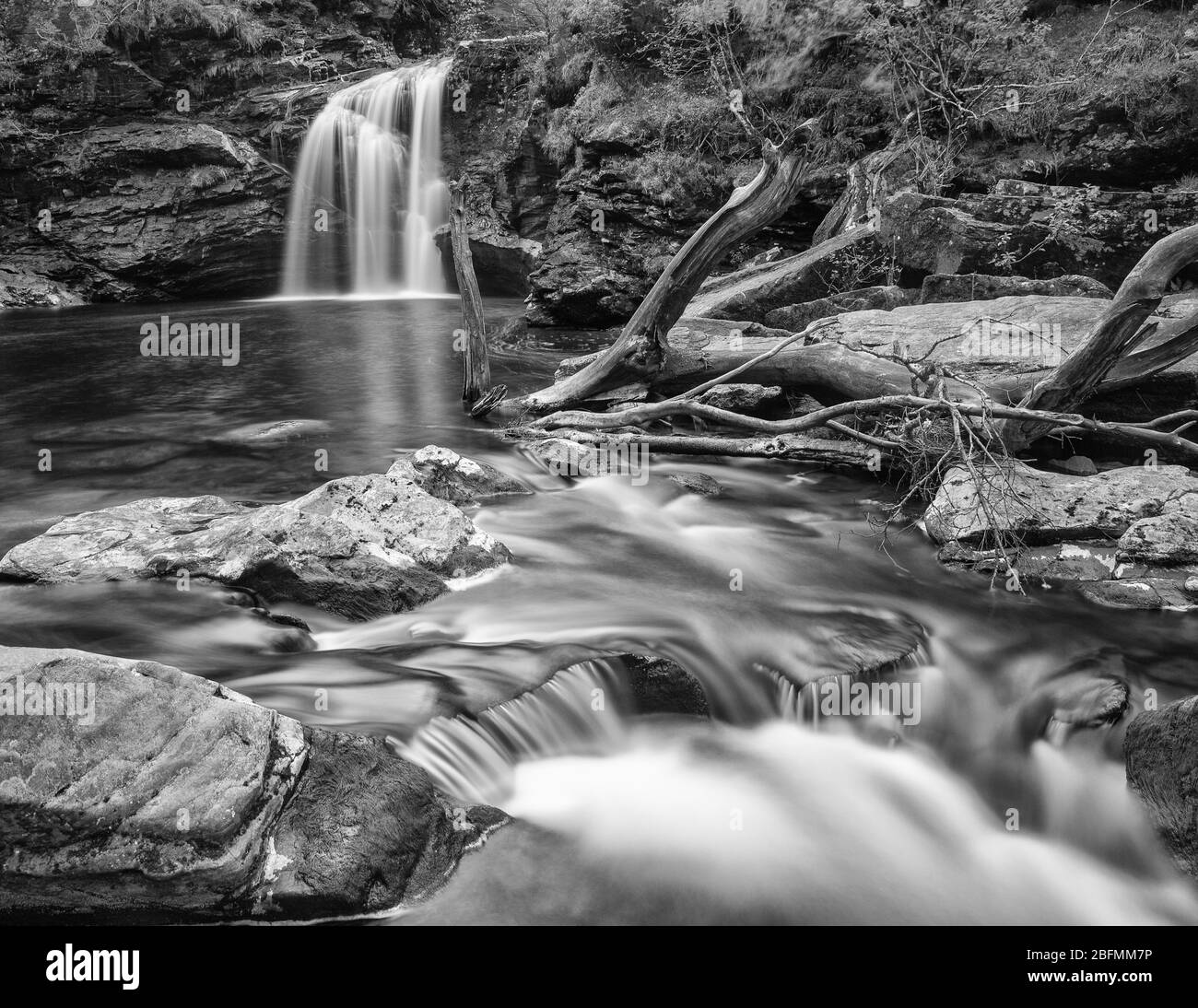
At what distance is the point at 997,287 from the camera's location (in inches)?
366

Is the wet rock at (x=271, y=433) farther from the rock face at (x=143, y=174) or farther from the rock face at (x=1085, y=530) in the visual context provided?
the rock face at (x=143, y=174)

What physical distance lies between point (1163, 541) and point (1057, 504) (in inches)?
26.4

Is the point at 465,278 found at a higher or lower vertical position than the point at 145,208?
lower

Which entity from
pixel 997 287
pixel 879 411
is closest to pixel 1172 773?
pixel 879 411

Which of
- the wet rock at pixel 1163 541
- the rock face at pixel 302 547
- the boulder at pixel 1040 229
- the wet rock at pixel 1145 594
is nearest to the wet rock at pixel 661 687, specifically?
the rock face at pixel 302 547

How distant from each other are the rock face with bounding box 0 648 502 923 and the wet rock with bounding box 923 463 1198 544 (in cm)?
432

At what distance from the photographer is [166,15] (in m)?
20.7

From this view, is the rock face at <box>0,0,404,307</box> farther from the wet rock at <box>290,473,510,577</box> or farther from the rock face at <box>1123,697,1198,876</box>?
the rock face at <box>1123,697,1198,876</box>

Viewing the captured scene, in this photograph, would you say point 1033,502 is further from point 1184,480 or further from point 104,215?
point 104,215

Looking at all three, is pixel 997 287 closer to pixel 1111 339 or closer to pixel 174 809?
pixel 1111 339

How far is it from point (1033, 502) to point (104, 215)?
823 inches

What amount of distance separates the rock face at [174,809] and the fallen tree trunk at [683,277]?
5999mm

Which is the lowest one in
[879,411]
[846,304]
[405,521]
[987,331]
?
[405,521]

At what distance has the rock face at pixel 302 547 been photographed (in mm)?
5027
